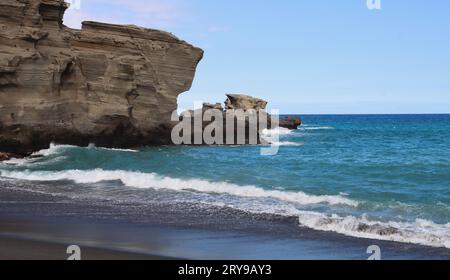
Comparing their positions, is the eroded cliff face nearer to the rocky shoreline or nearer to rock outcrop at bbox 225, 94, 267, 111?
the rocky shoreline

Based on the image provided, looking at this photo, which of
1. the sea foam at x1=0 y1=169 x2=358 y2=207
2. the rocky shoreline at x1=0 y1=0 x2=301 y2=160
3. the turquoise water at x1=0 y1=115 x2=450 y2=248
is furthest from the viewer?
the rocky shoreline at x1=0 y1=0 x2=301 y2=160

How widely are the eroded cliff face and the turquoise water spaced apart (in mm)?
1639

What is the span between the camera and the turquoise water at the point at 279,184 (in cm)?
1269

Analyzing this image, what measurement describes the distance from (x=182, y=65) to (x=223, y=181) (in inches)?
665

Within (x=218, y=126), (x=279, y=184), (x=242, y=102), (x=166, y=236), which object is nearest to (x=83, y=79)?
(x=218, y=126)

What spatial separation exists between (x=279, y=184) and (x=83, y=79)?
16.2 metres

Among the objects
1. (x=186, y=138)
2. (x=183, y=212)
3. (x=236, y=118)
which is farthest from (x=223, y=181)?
(x=236, y=118)

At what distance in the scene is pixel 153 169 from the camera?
23703 millimetres

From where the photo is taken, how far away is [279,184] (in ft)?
64.0

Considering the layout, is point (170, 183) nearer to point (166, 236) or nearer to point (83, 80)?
point (166, 236)

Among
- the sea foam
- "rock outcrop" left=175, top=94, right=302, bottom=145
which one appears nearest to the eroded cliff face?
"rock outcrop" left=175, top=94, right=302, bottom=145

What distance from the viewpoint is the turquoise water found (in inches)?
500

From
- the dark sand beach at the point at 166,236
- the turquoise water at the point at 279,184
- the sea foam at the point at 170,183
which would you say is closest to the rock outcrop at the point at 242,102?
the turquoise water at the point at 279,184
